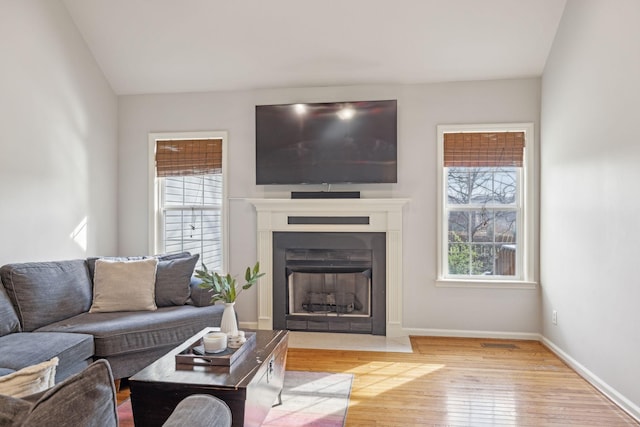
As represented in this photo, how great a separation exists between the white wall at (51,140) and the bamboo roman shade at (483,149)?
353 centimetres

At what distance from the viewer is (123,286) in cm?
334

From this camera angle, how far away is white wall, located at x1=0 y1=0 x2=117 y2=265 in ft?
10.2

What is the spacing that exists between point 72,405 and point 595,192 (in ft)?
10.7

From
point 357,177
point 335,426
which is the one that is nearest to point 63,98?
point 357,177

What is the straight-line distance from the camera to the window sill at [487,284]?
3910 millimetres

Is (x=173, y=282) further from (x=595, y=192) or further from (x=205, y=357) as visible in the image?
(x=595, y=192)

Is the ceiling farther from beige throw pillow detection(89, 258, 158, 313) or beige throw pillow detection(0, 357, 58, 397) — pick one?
beige throw pillow detection(0, 357, 58, 397)

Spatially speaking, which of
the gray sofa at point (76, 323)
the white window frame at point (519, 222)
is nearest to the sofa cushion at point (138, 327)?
the gray sofa at point (76, 323)

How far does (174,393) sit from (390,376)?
1.74m

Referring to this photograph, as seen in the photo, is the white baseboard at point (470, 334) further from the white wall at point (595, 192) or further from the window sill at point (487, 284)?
the window sill at point (487, 284)

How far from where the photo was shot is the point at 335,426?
2336 millimetres

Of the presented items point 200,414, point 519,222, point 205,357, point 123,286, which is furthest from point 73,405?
point 519,222

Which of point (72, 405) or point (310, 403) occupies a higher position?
point (72, 405)

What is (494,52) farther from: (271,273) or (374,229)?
(271,273)
